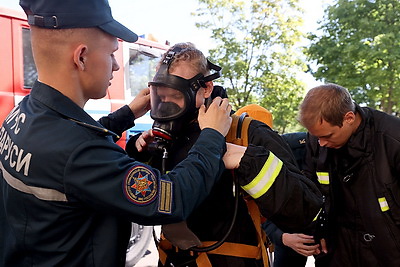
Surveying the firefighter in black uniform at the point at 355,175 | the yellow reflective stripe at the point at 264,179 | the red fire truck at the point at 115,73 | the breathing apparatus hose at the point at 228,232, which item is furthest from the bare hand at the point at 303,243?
the red fire truck at the point at 115,73

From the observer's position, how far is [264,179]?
4.67ft

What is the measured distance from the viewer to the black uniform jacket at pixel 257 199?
56.6 inches

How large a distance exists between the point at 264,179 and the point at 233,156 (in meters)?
0.15

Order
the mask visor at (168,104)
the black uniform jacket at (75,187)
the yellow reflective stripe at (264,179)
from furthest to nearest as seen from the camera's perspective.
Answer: the mask visor at (168,104)
the yellow reflective stripe at (264,179)
the black uniform jacket at (75,187)

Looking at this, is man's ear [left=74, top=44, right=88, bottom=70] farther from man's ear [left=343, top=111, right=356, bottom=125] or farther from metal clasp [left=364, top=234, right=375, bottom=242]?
metal clasp [left=364, top=234, right=375, bottom=242]

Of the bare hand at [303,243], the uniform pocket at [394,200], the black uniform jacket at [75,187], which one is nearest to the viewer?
the black uniform jacket at [75,187]

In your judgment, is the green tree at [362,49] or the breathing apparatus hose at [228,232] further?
the green tree at [362,49]

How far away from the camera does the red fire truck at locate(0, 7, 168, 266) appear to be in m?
3.64

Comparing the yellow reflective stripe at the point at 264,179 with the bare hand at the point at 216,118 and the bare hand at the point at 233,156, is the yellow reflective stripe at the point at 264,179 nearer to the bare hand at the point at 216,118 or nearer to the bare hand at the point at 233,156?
the bare hand at the point at 233,156

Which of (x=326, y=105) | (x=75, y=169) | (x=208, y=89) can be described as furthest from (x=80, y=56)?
(x=326, y=105)

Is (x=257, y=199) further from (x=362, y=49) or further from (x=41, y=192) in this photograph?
(x=362, y=49)

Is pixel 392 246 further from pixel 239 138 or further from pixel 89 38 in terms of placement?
pixel 89 38

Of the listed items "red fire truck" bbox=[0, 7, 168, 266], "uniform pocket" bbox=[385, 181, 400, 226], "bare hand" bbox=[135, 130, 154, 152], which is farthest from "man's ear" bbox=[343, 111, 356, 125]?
"red fire truck" bbox=[0, 7, 168, 266]

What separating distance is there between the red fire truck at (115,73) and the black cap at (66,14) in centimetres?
265
